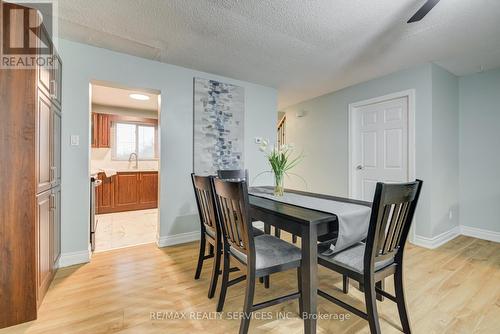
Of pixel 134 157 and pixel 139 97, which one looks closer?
pixel 139 97

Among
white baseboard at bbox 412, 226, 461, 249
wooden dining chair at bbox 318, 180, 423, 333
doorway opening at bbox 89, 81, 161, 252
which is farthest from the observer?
doorway opening at bbox 89, 81, 161, 252

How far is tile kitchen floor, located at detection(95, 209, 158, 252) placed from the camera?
3084 mm

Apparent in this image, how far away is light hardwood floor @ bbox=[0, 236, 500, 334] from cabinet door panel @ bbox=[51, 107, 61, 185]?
927mm

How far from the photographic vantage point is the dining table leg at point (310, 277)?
1.31 metres

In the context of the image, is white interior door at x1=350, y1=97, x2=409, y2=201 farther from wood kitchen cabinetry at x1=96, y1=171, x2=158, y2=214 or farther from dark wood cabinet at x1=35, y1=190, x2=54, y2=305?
wood kitchen cabinetry at x1=96, y1=171, x2=158, y2=214

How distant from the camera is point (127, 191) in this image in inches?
194

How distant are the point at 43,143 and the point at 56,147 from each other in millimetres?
498

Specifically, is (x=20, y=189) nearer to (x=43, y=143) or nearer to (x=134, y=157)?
(x=43, y=143)

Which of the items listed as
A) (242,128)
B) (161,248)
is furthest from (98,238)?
(242,128)

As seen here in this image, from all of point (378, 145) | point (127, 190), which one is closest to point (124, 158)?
point (127, 190)

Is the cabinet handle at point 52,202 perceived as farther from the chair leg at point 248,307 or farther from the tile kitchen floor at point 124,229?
the chair leg at point 248,307

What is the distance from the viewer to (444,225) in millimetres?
3211

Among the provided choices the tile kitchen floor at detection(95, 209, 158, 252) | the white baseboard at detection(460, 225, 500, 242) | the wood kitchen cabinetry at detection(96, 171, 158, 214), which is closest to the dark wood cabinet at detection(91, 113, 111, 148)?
the wood kitchen cabinetry at detection(96, 171, 158, 214)

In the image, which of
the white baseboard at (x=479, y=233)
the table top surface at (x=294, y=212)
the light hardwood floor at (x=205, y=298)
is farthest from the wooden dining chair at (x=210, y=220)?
the white baseboard at (x=479, y=233)
